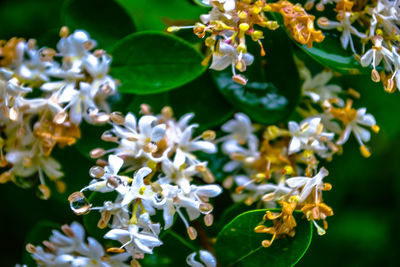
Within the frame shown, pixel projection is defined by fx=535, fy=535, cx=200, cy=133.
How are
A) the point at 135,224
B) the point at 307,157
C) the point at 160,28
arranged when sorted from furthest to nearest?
1. the point at 160,28
2. the point at 307,157
3. the point at 135,224

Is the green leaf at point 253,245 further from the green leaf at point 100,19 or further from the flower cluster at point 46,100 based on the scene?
the green leaf at point 100,19

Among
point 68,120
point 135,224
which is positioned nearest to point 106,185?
point 135,224

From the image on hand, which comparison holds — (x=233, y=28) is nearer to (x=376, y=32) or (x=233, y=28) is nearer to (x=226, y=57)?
(x=226, y=57)

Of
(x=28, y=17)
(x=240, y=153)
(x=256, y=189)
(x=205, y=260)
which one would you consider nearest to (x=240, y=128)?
(x=240, y=153)

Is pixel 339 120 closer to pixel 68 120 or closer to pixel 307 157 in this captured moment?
pixel 307 157

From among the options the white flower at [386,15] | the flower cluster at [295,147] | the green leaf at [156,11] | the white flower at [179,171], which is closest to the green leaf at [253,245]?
the flower cluster at [295,147]
